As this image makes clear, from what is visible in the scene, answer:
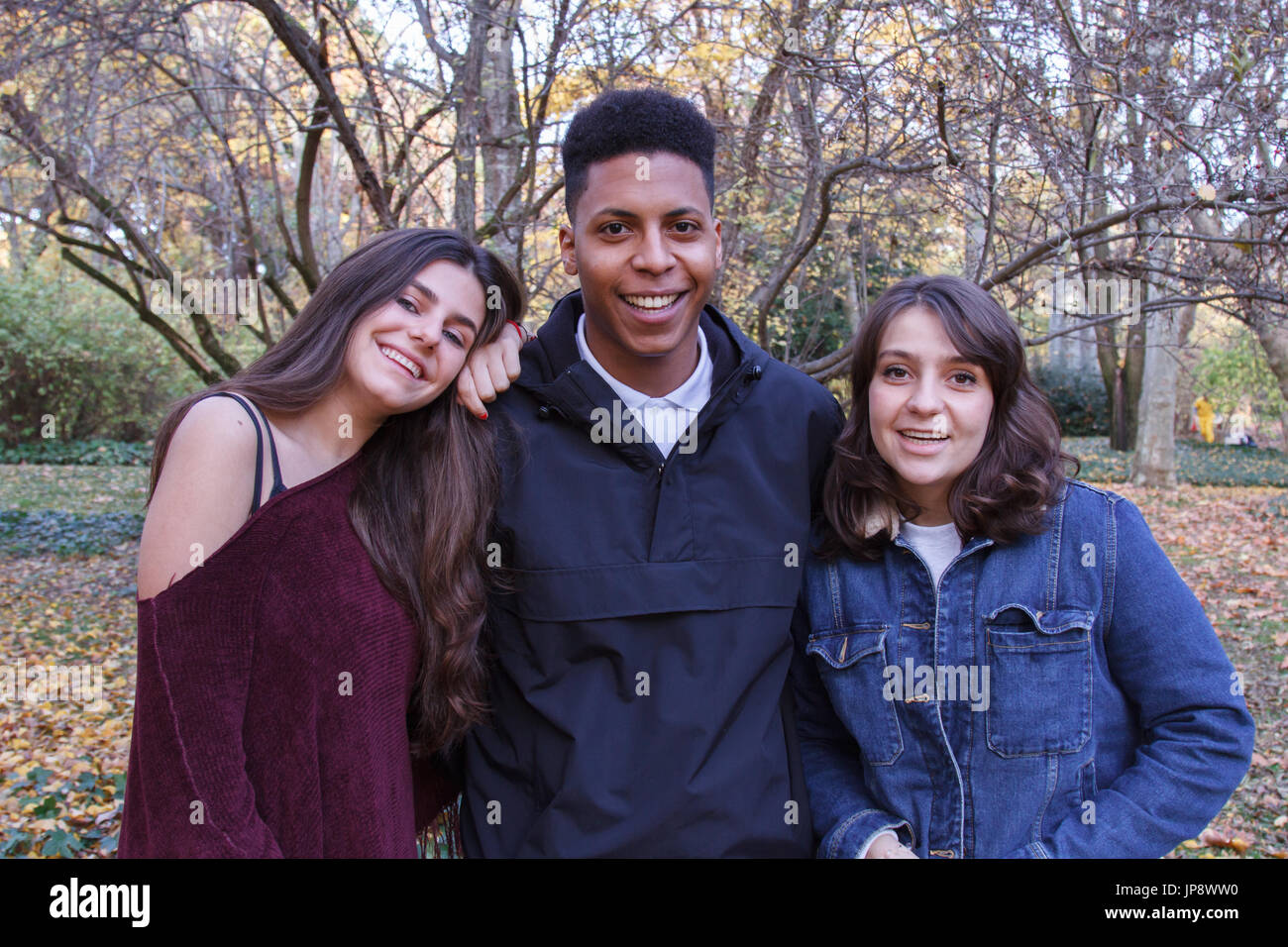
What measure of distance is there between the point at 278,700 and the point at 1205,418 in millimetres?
26504

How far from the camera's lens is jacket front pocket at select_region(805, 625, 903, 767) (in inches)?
87.9

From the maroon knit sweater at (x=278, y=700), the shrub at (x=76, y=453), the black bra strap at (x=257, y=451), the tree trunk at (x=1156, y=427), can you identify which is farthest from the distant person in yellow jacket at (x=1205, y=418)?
the black bra strap at (x=257, y=451)

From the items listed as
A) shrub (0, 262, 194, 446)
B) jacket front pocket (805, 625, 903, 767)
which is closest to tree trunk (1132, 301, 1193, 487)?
jacket front pocket (805, 625, 903, 767)

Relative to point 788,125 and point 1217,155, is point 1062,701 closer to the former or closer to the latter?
point 1217,155

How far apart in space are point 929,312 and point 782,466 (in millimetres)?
510

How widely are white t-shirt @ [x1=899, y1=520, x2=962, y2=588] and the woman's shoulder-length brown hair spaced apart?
5cm

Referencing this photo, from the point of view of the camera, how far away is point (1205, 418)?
23938 millimetres

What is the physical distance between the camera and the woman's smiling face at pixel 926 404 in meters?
2.20

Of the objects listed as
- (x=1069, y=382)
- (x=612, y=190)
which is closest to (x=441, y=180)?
(x=612, y=190)

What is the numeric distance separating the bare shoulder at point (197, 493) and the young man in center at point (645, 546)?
593 mm

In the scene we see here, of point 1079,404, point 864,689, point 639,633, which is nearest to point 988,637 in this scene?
point 864,689

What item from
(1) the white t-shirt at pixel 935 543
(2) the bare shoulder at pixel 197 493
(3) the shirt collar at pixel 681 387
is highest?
(3) the shirt collar at pixel 681 387

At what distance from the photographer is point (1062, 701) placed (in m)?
2.11

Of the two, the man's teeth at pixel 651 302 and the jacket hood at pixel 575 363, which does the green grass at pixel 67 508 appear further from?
the man's teeth at pixel 651 302
